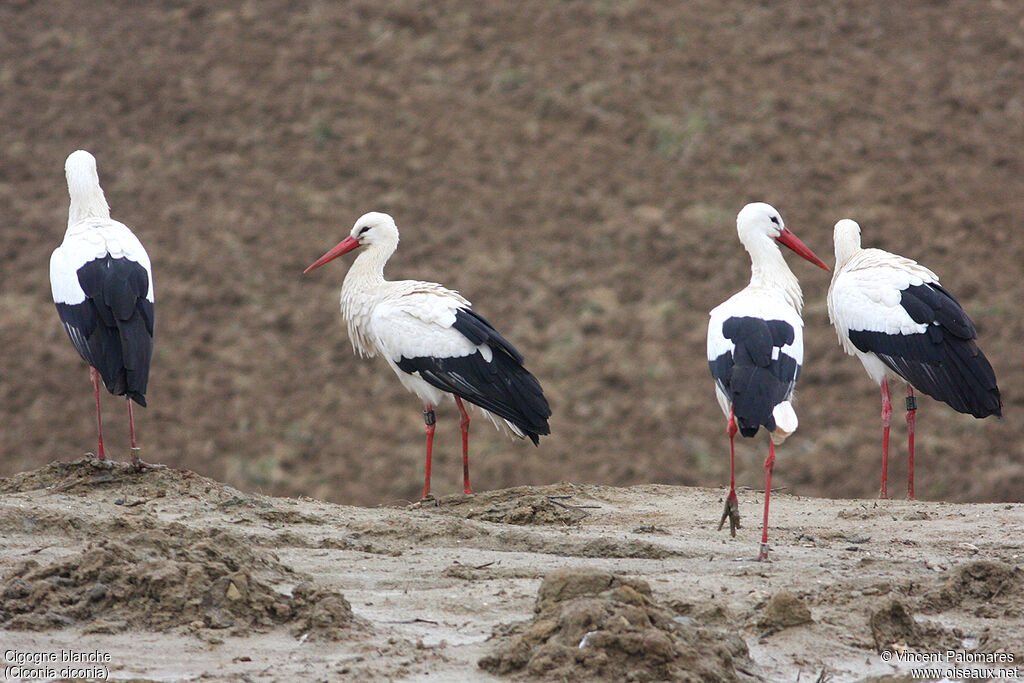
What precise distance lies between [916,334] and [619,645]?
17.8 feet

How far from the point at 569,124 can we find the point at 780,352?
43.4 feet

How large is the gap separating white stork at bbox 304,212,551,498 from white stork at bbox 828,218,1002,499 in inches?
98.4

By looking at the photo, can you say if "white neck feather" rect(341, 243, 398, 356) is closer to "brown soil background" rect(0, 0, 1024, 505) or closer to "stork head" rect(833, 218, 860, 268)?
"stork head" rect(833, 218, 860, 268)

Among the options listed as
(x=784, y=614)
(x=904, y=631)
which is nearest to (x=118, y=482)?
(x=784, y=614)

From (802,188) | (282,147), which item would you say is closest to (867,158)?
(802,188)

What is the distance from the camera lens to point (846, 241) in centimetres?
1054

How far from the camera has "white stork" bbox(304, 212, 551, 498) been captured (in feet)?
30.2

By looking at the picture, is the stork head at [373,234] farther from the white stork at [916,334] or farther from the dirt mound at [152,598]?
the dirt mound at [152,598]

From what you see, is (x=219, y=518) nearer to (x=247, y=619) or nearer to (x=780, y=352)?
(x=247, y=619)

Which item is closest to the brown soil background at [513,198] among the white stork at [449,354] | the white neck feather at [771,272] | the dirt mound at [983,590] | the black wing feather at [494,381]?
the white stork at [449,354]

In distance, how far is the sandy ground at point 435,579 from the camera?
5.09m

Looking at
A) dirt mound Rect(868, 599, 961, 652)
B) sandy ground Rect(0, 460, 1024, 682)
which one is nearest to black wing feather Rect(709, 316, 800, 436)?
sandy ground Rect(0, 460, 1024, 682)

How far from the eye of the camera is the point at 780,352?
7332 mm

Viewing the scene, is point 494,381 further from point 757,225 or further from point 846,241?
point 846,241
